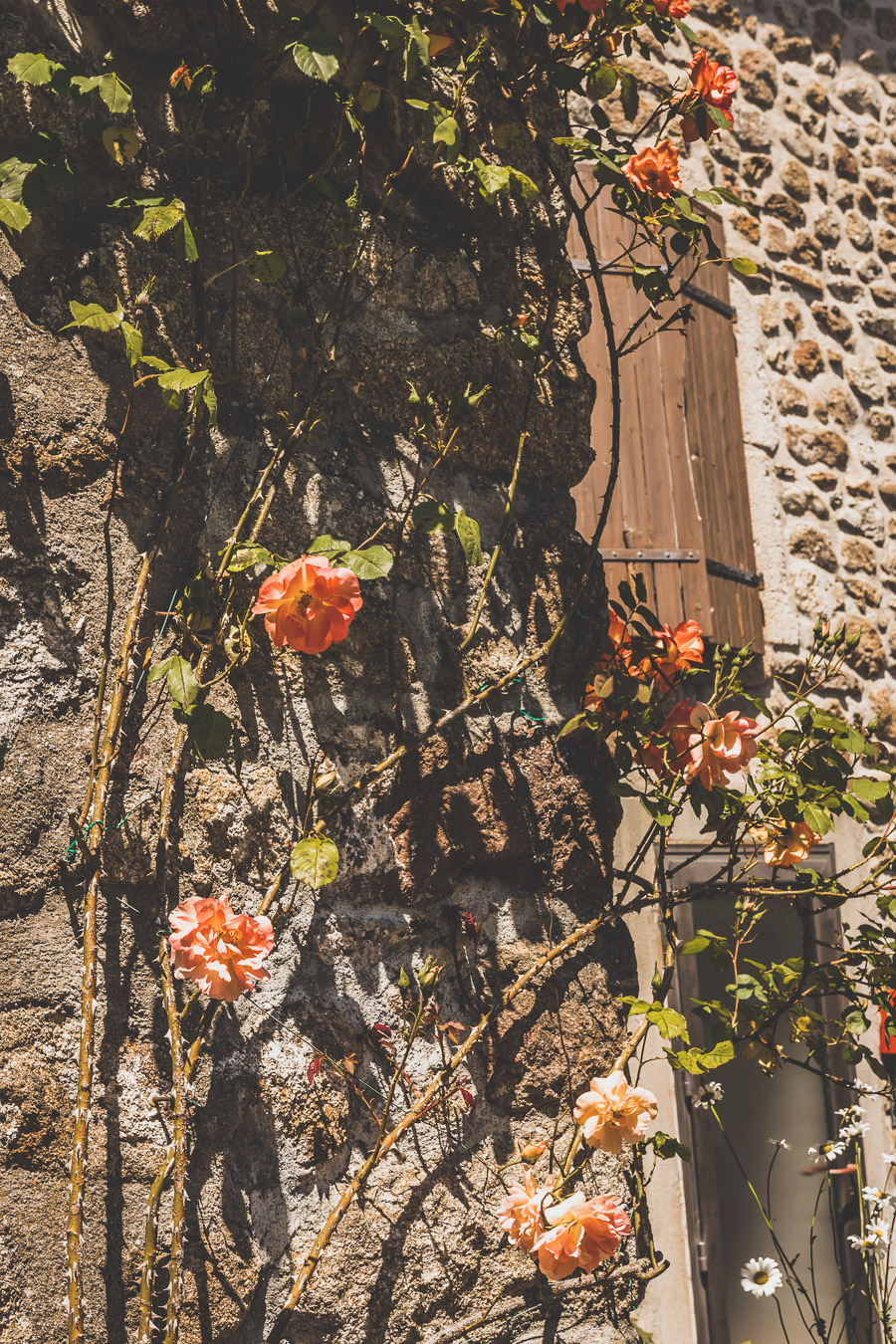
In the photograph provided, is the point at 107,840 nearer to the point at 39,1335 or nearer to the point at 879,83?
the point at 39,1335

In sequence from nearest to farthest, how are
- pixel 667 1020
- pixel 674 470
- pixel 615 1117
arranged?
pixel 615 1117 → pixel 667 1020 → pixel 674 470

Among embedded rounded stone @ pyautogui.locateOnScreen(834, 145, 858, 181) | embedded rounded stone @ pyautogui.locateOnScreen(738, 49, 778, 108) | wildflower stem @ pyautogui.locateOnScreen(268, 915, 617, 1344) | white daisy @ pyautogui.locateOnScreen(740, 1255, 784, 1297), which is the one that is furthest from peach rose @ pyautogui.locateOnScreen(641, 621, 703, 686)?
embedded rounded stone @ pyautogui.locateOnScreen(834, 145, 858, 181)

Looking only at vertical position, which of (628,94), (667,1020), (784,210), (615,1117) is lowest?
(615,1117)

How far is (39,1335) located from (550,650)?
38.6 inches

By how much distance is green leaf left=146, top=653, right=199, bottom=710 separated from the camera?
42.6 inches

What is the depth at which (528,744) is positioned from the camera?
1.45m

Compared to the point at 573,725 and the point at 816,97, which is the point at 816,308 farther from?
the point at 573,725

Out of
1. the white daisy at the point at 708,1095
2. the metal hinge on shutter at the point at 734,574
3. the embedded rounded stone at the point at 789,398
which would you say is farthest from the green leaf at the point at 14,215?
the embedded rounded stone at the point at 789,398

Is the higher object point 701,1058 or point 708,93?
point 708,93

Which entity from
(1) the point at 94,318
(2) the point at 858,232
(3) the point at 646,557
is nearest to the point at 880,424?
(2) the point at 858,232

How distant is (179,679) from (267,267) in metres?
0.50

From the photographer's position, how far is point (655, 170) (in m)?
1.63

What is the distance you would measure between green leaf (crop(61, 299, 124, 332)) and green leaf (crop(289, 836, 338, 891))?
59 cm

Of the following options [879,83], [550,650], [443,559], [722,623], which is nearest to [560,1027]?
[550,650]
